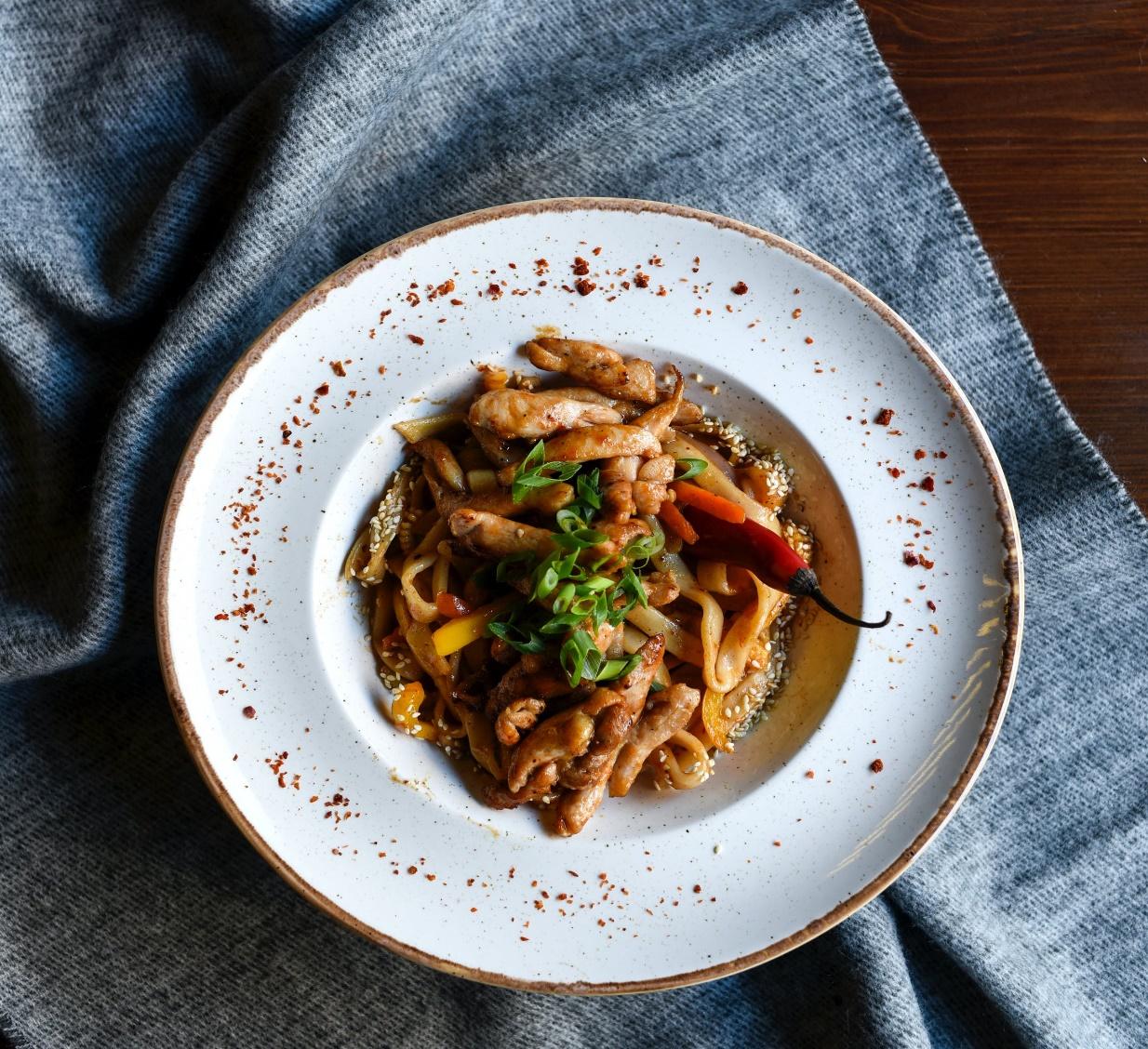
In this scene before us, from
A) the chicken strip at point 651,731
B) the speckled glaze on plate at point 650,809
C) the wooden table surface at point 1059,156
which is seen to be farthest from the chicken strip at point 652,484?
the wooden table surface at point 1059,156

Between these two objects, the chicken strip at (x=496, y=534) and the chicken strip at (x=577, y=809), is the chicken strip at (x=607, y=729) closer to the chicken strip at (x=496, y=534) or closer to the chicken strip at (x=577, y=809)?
the chicken strip at (x=577, y=809)

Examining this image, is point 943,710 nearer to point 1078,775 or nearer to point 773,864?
point 773,864

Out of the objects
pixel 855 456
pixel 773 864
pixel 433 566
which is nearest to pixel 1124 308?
pixel 855 456

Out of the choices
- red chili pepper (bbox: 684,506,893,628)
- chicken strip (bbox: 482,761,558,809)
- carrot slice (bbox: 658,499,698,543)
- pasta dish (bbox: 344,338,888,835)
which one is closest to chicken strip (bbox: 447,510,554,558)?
pasta dish (bbox: 344,338,888,835)

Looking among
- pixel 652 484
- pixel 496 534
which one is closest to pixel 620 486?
pixel 652 484

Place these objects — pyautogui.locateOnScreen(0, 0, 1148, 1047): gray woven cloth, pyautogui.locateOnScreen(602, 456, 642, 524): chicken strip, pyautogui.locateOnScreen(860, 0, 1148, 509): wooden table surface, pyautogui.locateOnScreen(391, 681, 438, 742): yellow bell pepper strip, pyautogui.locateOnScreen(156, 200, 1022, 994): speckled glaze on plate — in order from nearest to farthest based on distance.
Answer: pyautogui.locateOnScreen(156, 200, 1022, 994): speckled glaze on plate → pyautogui.locateOnScreen(602, 456, 642, 524): chicken strip → pyautogui.locateOnScreen(391, 681, 438, 742): yellow bell pepper strip → pyautogui.locateOnScreen(0, 0, 1148, 1047): gray woven cloth → pyautogui.locateOnScreen(860, 0, 1148, 509): wooden table surface

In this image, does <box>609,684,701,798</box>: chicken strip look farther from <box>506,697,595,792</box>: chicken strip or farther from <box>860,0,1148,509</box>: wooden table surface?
<box>860,0,1148,509</box>: wooden table surface
